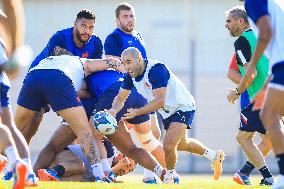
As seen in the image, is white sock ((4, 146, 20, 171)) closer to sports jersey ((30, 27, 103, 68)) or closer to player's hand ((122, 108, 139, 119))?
player's hand ((122, 108, 139, 119))

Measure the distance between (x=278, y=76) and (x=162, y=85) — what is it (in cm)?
374

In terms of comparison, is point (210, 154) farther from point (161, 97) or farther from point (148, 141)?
point (161, 97)

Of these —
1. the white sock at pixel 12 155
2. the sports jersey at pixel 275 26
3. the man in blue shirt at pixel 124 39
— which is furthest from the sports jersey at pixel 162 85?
the white sock at pixel 12 155

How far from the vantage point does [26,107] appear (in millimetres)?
10891

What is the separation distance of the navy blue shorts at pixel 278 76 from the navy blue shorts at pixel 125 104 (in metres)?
3.88

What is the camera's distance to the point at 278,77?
746 centimetres

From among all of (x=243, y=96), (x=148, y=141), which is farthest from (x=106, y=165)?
(x=243, y=96)

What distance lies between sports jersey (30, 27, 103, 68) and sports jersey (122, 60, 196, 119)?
43.2 inches

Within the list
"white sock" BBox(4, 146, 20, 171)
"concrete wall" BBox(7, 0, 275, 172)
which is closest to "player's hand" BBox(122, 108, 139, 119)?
"white sock" BBox(4, 146, 20, 171)

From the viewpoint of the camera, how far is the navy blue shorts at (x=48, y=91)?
1044cm

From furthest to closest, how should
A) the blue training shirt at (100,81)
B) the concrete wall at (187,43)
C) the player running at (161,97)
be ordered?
the concrete wall at (187,43), the blue training shirt at (100,81), the player running at (161,97)

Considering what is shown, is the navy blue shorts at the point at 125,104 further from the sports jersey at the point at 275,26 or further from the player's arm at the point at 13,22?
the sports jersey at the point at 275,26

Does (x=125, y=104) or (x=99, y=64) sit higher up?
(x=99, y=64)

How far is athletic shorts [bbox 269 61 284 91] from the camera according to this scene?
7.43m
